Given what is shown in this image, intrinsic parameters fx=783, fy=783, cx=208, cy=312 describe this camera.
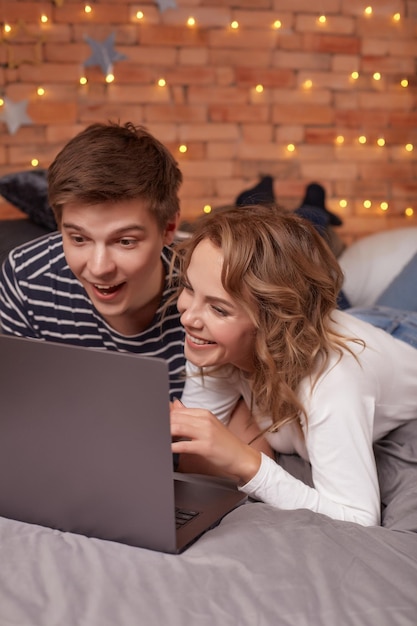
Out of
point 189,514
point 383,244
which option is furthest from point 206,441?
point 383,244

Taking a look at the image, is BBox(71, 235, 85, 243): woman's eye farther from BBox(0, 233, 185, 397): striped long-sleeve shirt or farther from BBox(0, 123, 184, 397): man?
BBox(0, 233, 185, 397): striped long-sleeve shirt

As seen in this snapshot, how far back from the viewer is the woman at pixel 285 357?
1.30 meters

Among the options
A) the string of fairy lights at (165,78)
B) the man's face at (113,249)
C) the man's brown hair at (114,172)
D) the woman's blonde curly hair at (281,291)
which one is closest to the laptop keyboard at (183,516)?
the woman's blonde curly hair at (281,291)

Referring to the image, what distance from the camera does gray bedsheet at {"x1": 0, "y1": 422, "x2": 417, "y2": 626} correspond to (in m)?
0.93

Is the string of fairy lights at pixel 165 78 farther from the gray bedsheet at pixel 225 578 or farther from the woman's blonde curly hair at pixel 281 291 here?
the gray bedsheet at pixel 225 578

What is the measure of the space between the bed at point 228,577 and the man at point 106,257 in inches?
24.0

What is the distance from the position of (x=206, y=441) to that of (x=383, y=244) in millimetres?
1695

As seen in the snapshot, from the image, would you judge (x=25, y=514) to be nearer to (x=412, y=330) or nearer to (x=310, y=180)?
(x=412, y=330)

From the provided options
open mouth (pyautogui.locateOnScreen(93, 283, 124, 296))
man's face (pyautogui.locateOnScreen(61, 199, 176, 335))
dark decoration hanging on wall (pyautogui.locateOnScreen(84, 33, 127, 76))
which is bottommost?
open mouth (pyautogui.locateOnScreen(93, 283, 124, 296))

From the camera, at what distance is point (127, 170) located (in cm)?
160

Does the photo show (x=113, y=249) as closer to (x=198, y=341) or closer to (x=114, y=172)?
(x=114, y=172)

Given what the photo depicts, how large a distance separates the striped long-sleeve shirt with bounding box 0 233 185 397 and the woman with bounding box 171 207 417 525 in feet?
1.15

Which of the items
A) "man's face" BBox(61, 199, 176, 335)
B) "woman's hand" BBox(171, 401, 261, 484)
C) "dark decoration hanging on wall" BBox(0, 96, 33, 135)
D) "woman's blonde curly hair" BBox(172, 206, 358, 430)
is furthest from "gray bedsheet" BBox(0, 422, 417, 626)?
"dark decoration hanging on wall" BBox(0, 96, 33, 135)

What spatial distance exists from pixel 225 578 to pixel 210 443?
0.28m
